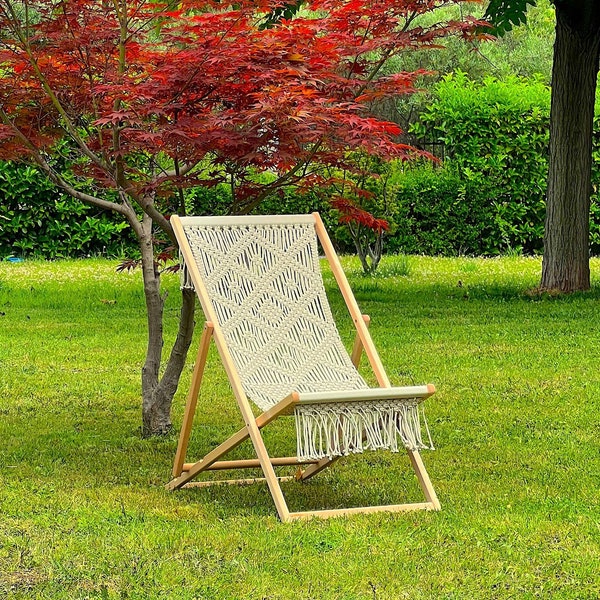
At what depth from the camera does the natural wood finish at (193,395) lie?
183 inches

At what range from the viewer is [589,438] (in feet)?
18.6

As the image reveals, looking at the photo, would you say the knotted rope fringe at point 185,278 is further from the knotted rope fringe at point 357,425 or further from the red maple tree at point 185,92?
the knotted rope fringe at point 357,425

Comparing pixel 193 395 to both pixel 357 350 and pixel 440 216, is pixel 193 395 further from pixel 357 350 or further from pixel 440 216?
pixel 440 216

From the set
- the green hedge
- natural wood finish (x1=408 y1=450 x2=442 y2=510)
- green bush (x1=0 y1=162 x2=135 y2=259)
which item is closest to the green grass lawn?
natural wood finish (x1=408 y1=450 x2=442 y2=510)

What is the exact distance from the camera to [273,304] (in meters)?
5.28

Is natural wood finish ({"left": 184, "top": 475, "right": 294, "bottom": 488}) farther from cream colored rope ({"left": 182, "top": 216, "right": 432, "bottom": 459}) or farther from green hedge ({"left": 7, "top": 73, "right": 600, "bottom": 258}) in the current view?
green hedge ({"left": 7, "top": 73, "right": 600, "bottom": 258})

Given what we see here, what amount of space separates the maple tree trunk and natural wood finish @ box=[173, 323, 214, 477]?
0.89 meters

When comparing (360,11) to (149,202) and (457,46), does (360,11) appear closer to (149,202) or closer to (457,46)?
(149,202)

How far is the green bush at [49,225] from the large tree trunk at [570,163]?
640 centimetres

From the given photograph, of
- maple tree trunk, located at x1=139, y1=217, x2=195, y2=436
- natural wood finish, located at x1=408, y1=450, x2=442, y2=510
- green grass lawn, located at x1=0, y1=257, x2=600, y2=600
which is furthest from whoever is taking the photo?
maple tree trunk, located at x1=139, y1=217, x2=195, y2=436

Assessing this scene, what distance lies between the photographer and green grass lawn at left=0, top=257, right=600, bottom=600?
361 cm

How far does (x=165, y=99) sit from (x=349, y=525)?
2.14 m

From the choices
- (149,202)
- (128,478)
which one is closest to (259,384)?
(128,478)

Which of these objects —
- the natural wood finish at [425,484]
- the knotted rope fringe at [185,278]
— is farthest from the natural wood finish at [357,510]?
the knotted rope fringe at [185,278]
